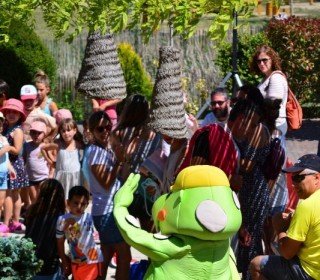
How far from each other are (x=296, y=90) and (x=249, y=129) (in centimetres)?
1007

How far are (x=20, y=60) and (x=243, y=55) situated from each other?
443 cm

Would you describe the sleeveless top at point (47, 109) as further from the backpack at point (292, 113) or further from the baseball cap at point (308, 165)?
the baseball cap at point (308, 165)

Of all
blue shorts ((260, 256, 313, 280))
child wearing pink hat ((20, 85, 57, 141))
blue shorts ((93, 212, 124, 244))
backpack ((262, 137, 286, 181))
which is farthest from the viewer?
child wearing pink hat ((20, 85, 57, 141))

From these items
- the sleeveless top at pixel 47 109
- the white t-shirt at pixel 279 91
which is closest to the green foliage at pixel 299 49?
the sleeveless top at pixel 47 109

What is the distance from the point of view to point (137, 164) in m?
7.36

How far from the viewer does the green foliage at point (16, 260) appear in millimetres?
6242

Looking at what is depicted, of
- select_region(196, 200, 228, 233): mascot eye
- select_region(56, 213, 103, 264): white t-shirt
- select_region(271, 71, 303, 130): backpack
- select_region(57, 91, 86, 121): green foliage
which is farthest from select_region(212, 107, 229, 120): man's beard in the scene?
select_region(57, 91, 86, 121): green foliage

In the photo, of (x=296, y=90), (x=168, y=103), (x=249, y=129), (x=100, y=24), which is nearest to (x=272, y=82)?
(x=249, y=129)

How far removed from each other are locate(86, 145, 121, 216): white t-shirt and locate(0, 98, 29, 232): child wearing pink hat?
2.33 m

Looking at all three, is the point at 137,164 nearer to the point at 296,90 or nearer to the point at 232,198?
the point at 232,198

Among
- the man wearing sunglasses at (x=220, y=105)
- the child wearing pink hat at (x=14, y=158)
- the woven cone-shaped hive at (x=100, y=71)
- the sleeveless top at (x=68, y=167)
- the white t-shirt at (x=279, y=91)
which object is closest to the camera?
the woven cone-shaped hive at (x=100, y=71)

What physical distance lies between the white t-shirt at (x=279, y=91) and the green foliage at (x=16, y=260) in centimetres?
319

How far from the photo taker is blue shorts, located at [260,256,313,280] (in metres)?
6.10

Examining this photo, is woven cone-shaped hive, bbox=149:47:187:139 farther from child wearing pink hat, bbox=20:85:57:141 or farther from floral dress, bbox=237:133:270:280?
child wearing pink hat, bbox=20:85:57:141
